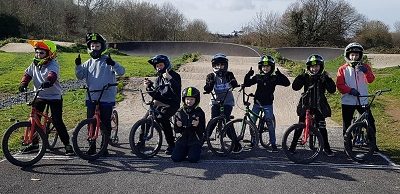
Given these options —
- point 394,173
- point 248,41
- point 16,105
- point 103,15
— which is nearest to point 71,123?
point 16,105

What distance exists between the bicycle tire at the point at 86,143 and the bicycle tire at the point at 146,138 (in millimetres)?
437

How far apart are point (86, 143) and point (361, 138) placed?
13.5 feet

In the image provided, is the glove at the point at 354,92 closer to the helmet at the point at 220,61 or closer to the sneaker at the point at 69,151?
the helmet at the point at 220,61

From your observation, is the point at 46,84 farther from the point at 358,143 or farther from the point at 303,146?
the point at 358,143

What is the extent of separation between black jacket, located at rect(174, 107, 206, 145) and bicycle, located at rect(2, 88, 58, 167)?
1.89 m

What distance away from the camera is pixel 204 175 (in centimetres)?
583

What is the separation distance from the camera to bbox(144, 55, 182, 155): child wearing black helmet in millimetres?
6742

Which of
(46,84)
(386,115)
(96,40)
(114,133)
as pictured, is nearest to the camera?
(46,84)

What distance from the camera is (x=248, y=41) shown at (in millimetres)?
53219

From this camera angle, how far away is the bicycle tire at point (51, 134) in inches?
266

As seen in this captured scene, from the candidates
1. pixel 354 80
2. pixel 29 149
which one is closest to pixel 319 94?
pixel 354 80

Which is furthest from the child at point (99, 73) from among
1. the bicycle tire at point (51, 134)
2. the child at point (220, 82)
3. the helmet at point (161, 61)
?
the child at point (220, 82)

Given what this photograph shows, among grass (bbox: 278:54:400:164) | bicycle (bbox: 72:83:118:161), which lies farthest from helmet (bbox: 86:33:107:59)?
grass (bbox: 278:54:400:164)

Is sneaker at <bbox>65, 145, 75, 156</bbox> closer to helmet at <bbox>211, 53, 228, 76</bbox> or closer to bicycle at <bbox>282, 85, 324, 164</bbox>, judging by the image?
helmet at <bbox>211, 53, 228, 76</bbox>
